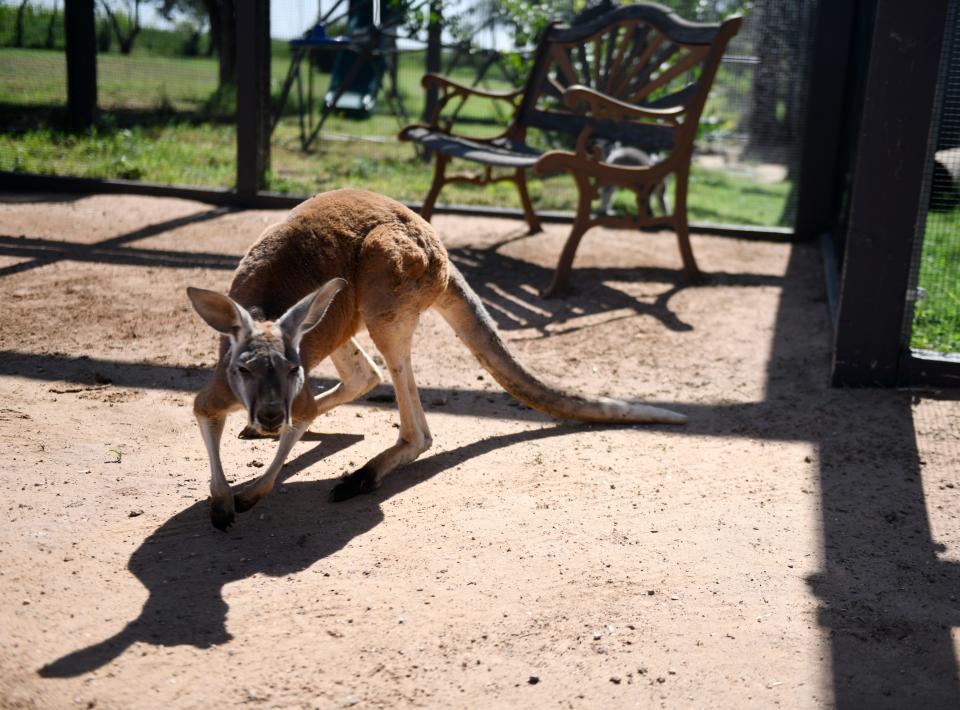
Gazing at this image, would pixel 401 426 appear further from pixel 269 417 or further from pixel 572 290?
pixel 572 290

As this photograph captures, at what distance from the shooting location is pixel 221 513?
3104 mm

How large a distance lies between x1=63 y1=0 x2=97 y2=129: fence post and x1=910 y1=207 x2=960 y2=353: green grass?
20.1 ft

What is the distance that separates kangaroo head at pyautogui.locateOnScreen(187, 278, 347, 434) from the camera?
281 cm

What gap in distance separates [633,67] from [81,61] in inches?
166

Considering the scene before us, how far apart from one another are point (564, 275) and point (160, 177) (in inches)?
150

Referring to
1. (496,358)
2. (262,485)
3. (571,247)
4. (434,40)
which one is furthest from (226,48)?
(262,485)

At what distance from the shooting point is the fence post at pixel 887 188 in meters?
4.20

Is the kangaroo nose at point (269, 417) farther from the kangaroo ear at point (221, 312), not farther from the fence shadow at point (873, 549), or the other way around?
the fence shadow at point (873, 549)

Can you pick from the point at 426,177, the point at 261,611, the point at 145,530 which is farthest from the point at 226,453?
the point at 426,177

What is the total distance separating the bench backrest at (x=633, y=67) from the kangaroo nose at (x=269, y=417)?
3.92 metres

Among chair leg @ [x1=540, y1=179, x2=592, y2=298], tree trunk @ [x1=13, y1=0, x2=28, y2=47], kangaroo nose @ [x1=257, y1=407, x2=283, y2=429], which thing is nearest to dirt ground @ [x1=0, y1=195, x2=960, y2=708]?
kangaroo nose @ [x1=257, y1=407, x2=283, y2=429]

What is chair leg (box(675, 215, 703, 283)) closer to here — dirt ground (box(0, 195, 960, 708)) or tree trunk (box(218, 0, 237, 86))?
dirt ground (box(0, 195, 960, 708))

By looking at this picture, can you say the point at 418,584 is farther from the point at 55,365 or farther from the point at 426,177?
the point at 426,177

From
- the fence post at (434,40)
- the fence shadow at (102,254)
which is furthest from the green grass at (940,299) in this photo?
the fence post at (434,40)
